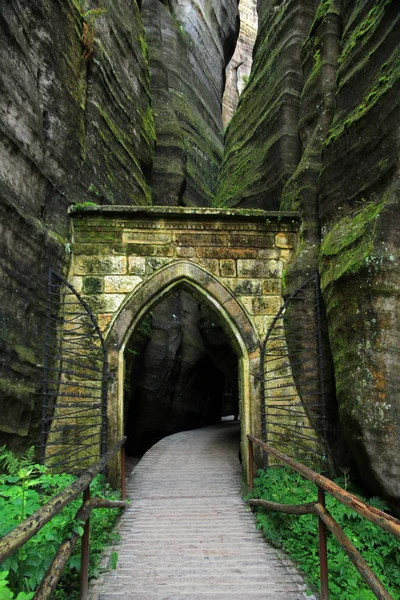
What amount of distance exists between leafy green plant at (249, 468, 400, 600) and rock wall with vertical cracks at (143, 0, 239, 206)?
Answer: 7357 mm

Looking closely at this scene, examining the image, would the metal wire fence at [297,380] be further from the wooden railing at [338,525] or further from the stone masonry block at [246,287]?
the wooden railing at [338,525]

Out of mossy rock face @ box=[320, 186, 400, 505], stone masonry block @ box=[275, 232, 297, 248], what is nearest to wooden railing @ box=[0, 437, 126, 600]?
mossy rock face @ box=[320, 186, 400, 505]

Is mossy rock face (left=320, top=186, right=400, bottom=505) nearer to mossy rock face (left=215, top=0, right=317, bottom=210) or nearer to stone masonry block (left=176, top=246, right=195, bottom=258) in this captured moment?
stone masonry block (left=176, top=246, right=195, bottom=258)

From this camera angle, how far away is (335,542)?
3463 mm

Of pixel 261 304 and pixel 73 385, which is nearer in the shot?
pixel 73 385

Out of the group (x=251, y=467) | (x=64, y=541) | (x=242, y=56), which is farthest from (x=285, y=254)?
(x=242, y=56)

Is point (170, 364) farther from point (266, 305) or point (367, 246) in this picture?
point (367, 246)

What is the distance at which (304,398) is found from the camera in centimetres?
535

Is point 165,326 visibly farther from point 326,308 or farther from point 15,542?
point 15,542

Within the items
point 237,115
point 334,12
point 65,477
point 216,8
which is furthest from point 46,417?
point 216,8

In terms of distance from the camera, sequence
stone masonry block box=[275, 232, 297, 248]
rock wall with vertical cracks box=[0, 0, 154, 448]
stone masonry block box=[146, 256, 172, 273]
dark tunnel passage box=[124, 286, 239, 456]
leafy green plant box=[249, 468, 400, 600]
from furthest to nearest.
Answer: dark tunnel passage box=[124, 286, 239, 456]
stone masonry block box=[275, 232, 297, 248]
stone masonry block box=[146, 256, 172, 273]
rock wall with vertical cracks box=[0, 0, 154, 448]
leafy green plant box=[249, 468, 400, 600]

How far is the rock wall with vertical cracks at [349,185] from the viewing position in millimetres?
4020

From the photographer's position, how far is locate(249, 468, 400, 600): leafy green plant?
110 inches

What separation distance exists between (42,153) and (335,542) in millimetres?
5087
